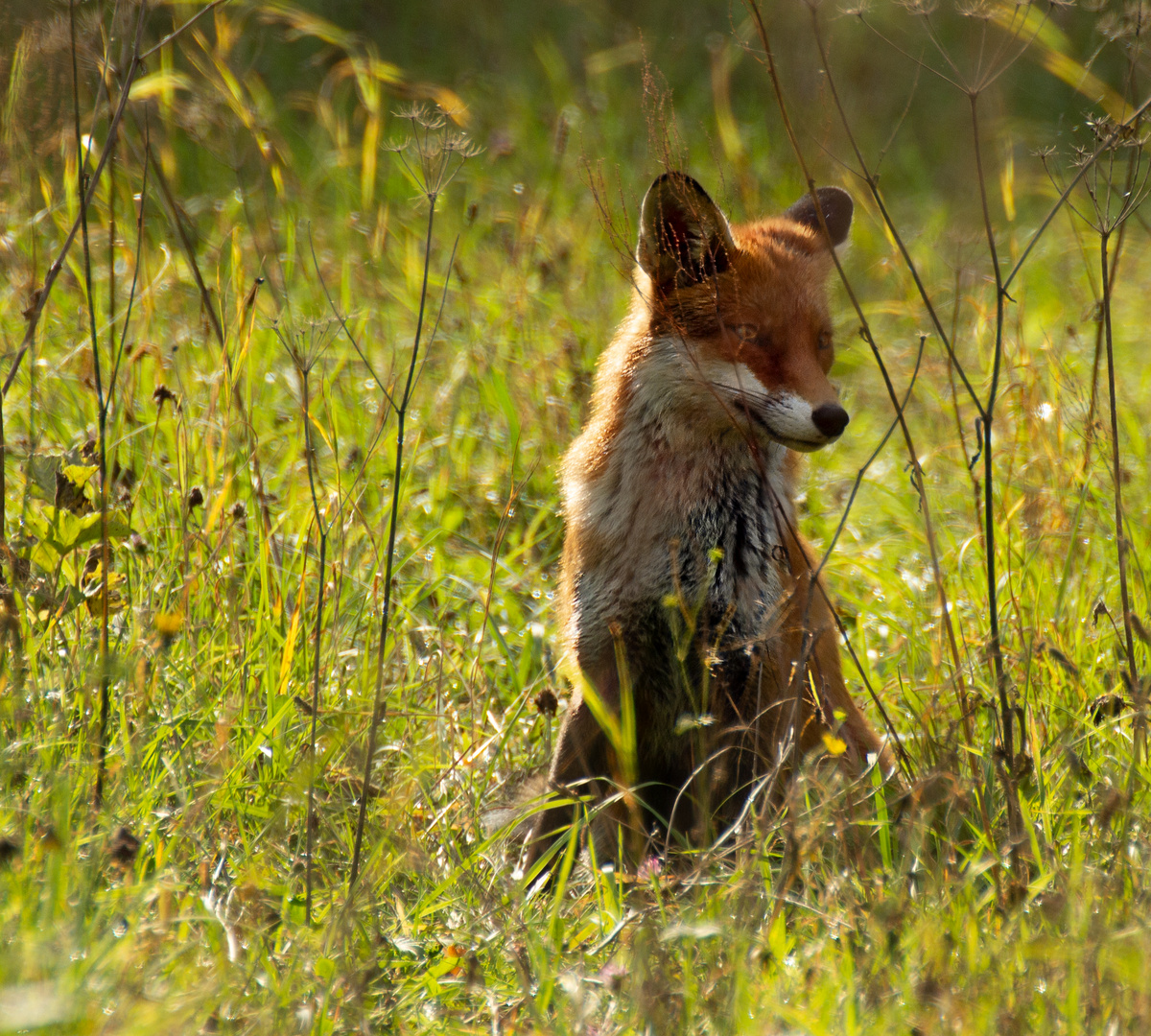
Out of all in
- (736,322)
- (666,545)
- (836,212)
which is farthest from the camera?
(836,212)

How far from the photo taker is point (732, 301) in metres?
3.16

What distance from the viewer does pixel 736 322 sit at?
3143 millimetres

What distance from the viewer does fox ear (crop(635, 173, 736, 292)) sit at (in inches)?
117

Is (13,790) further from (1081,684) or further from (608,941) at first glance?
(1081,684)

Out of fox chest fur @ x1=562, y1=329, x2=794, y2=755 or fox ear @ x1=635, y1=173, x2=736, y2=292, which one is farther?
fox chest fur @ x1=562, y1=329, x2=794, y2=755

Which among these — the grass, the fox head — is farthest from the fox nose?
the grass

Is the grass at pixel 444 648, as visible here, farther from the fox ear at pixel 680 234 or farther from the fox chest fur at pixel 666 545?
the fox chest fur at pixel 666 545

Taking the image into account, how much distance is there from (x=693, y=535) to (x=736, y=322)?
2.02ft

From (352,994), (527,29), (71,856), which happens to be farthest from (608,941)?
(527,29)

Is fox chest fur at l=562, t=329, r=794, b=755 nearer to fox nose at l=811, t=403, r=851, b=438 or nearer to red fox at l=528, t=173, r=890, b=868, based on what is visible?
Result: red fox at l=528, t=173, r=890, b=868

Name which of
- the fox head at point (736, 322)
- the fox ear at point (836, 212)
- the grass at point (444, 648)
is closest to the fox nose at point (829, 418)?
the fox head at point (736, 322)

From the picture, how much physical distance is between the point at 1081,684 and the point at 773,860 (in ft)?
3.33

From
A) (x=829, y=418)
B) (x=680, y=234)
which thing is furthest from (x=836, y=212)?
(x=829, y=418)

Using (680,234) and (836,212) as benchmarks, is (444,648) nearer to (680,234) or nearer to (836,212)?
(680,234)
